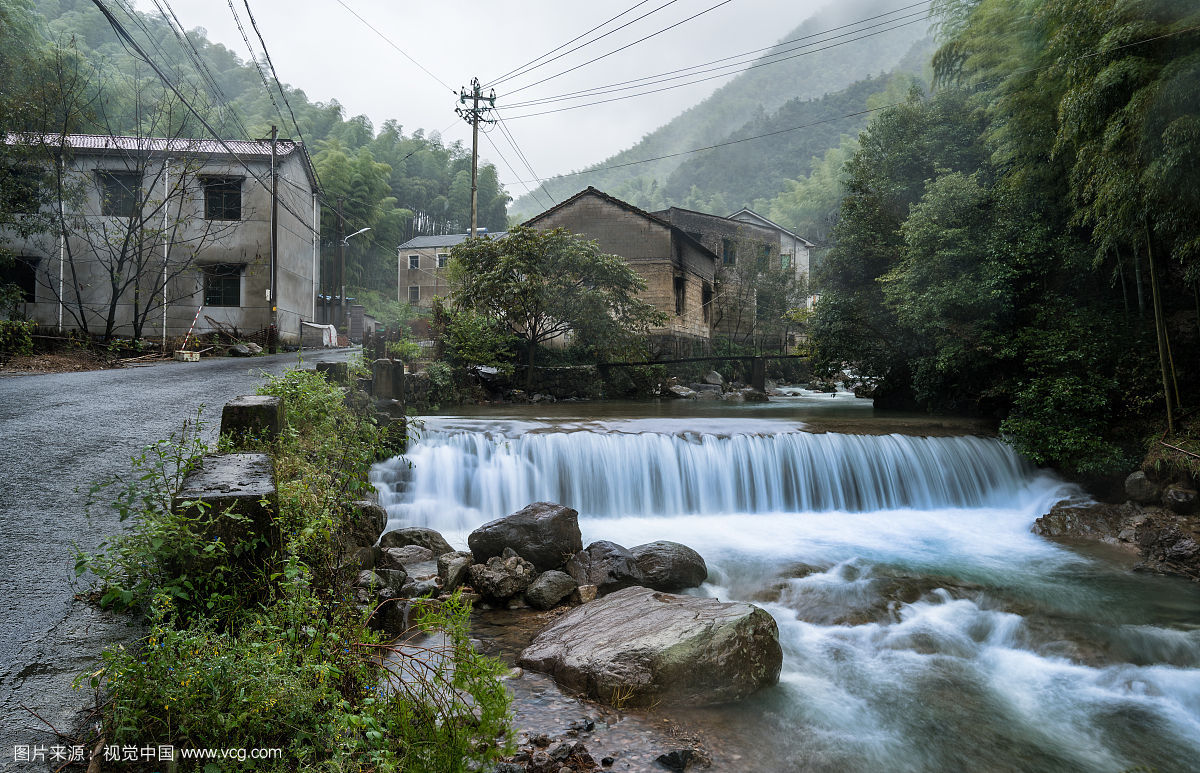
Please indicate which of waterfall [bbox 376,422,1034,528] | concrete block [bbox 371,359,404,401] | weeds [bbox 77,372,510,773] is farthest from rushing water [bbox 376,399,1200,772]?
weeds [bbox 77,372,510,773]

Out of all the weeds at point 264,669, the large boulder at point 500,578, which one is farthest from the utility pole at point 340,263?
the weeds at point 264,669

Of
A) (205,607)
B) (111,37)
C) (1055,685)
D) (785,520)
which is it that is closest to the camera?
(205,607)

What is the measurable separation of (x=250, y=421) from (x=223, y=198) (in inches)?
961

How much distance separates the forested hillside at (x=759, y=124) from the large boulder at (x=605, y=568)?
85102 millimetres

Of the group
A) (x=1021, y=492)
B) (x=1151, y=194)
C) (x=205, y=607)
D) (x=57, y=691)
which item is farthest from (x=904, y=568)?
(x=57, y=691)

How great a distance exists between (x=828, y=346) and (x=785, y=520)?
8.55 metres

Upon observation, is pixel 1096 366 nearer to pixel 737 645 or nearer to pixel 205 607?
pixel 737 645

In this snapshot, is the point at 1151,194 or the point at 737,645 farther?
the point at 1151,194

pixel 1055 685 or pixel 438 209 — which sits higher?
pixel 438 209

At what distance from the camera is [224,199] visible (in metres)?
24.9

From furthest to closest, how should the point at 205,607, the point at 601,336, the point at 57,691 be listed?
the point at 601,336, the point at 205,607, the point at 57,691

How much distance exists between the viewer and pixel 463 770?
2.84 meters

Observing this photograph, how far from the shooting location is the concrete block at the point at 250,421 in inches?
189


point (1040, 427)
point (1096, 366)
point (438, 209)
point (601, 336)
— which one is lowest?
point (1040, 427)
